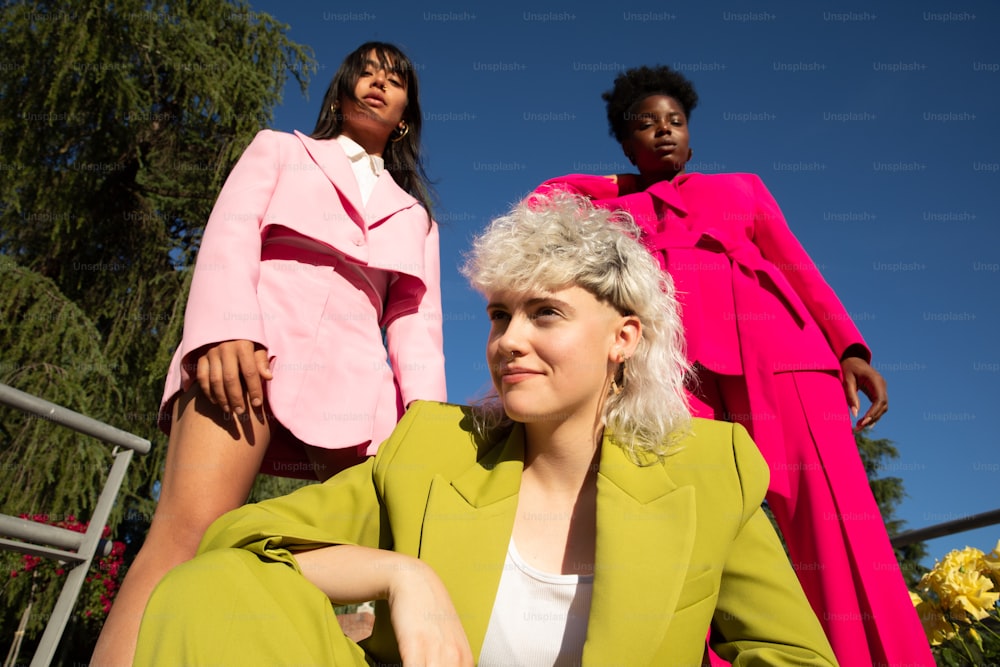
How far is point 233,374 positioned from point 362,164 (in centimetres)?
95

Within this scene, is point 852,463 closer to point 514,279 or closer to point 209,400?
point 514,279

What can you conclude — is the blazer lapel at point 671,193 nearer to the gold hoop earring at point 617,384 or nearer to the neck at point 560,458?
the gold hoop earring at point 617,384

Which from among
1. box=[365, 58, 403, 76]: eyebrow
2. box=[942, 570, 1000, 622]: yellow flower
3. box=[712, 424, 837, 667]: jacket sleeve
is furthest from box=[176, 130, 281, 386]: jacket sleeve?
box=[942, 570, 1000, 622]: yellow flower

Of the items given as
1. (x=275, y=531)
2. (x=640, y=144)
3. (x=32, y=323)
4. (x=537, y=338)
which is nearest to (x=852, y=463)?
(x=537, y=338)

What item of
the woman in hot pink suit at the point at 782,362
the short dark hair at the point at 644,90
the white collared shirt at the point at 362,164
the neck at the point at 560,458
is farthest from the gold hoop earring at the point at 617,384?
the short dark hair at the point at 644,90

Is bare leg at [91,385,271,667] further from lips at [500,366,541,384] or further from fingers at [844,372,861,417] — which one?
fingers at [844,372,861,417]

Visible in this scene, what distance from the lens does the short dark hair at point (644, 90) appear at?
3.14m

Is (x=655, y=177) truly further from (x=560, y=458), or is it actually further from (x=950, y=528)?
(x=950, y=528)

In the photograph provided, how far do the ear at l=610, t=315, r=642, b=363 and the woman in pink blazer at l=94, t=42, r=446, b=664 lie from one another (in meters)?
0.62

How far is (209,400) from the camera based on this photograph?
172 cm

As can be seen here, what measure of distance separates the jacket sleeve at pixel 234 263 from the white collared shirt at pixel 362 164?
29 cm

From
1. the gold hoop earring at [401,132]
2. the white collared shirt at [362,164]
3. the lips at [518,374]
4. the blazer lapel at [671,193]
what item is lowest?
the lips at [518,374]

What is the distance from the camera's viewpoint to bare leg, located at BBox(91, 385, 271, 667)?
155 centimetres

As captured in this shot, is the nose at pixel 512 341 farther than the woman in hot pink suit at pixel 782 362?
→ No
